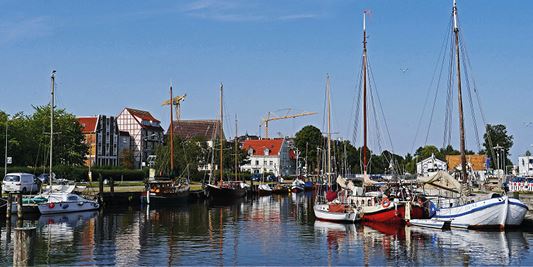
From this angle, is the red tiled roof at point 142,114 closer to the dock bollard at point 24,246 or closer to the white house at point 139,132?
the white house at point 139,132

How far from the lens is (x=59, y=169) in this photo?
8662 cm

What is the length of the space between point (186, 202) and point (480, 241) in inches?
1726

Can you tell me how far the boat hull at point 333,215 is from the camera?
4950cm

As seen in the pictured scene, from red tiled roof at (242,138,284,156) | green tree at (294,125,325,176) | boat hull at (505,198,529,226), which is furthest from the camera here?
red tiled roof at (242,138,284,156)

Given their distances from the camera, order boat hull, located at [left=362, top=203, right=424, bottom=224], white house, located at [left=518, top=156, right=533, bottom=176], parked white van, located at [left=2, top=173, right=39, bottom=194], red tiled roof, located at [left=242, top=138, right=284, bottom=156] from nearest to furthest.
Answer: boat hull, located at [left=362, top=203, right=424, bottom=224], parked white van, located at [left=2, top=173, right=39, bottom=194], white house, located at [left=518, top=156, right=533, bottom=176], red tiled roof, located at [left=242, top=138, right=284, bottom=156]

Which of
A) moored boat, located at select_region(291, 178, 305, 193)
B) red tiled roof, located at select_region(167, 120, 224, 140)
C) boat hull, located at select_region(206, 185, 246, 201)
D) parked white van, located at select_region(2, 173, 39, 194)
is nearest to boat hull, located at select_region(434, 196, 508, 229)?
parked white van, located at select_region(2, 173, 39, 194)

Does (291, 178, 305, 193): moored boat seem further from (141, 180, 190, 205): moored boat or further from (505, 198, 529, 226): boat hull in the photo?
(505, 198, 529, 226): boat hull

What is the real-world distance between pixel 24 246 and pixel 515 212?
29.8 metres

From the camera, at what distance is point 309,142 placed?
163625 millimetres

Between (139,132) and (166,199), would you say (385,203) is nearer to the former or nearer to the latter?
(166,199)

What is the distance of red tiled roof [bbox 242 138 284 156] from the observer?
180375mm

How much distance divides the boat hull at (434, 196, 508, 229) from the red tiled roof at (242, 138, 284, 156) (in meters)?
136

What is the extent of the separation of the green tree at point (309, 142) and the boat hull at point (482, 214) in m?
117

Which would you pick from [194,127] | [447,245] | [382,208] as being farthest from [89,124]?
[447,245]
